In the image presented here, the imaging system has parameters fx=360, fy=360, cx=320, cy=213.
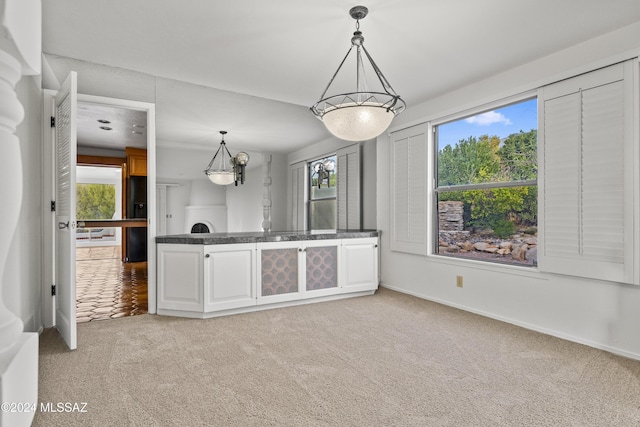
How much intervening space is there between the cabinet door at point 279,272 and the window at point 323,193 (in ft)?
5.58

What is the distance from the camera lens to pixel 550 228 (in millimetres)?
2949

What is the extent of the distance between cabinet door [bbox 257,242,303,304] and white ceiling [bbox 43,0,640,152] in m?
1.71

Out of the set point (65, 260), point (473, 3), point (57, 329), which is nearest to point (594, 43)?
point (473, 3)

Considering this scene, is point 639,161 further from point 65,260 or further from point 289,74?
point 65,260

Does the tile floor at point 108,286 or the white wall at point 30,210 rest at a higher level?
the white wall at point 30,210

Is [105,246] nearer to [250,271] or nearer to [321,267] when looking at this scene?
[250,271]

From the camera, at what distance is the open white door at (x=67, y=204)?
2555 millimetres

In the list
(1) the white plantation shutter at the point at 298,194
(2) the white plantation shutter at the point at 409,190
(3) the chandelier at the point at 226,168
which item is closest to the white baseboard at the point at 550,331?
(2) the white plantation shutter at the point at 409,190

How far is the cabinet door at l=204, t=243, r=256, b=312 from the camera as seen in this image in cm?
340

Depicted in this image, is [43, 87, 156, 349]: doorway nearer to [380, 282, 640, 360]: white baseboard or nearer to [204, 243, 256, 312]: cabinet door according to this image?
[204, 243, 256, 312]: cabinet door

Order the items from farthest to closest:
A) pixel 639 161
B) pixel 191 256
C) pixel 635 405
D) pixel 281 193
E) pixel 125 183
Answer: pixel 281 193 → pixel 125 183 → pixel 191 256 → pixel 639 161 → pixel 635 405

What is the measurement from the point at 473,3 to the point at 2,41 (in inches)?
97.7

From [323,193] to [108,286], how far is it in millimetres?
3196

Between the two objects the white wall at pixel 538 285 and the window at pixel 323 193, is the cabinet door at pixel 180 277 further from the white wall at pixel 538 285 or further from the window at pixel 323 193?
the window at pixel 323 193
